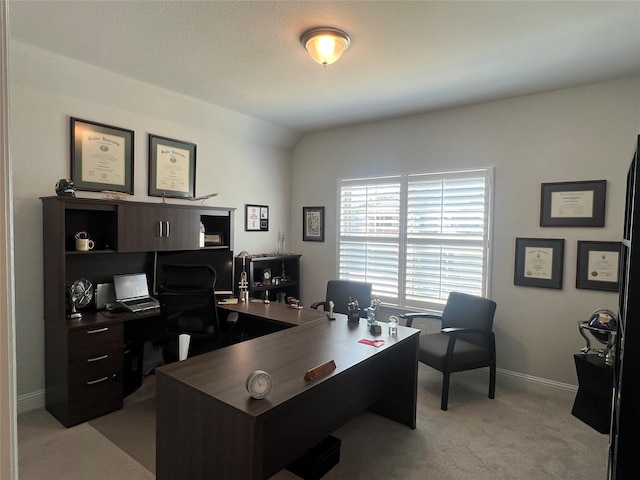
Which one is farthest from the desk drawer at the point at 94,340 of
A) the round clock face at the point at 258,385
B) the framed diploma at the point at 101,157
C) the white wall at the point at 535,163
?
the white wall at the point at 535,163

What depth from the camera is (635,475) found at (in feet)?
3.71

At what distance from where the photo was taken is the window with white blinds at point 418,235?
3.88 meters

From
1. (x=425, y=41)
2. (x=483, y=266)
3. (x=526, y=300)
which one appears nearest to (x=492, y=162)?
(x=483, y=266)

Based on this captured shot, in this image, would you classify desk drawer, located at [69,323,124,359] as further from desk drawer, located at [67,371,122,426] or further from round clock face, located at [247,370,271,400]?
round clock face, located at [247,370,271,400]

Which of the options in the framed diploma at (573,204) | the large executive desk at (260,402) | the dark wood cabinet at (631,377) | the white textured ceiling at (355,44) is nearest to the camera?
the dark wood cabinet at (631,377)

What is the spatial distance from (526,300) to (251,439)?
3187 mm

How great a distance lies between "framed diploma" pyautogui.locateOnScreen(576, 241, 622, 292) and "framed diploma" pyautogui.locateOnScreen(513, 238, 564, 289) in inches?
6.3

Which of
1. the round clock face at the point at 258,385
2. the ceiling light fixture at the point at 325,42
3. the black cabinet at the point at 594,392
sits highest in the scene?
the ceiling light fixture at the point at 325,42

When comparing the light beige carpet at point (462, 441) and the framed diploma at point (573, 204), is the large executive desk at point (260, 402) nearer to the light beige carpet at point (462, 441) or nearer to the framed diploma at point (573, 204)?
the light beige carpet at point (462, 441)

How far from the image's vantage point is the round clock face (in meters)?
1.59

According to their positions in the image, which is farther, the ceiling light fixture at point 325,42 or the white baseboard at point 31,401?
the white baseboard at point 31,401

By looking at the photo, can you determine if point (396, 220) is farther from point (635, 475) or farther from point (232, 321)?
point (635, 475)

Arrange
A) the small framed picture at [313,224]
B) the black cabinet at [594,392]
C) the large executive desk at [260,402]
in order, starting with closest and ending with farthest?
the large executive desk at [260,402], the black cabinet at [594,392], the small framed picture at [313,224]

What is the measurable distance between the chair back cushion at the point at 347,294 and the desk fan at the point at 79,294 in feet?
7.69
